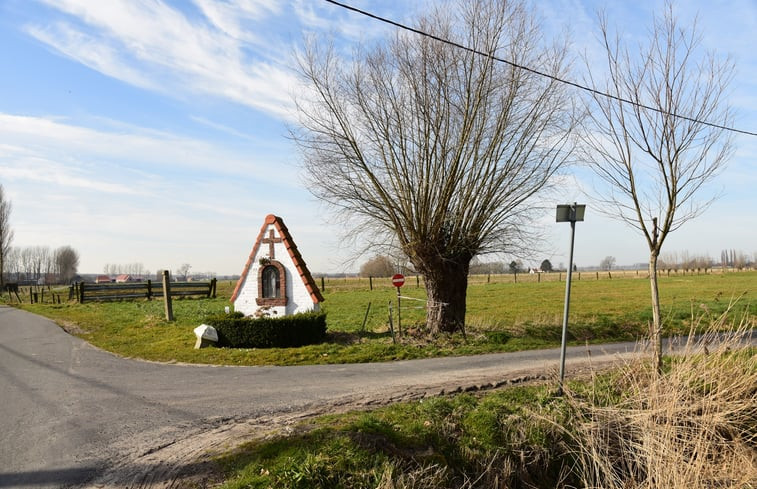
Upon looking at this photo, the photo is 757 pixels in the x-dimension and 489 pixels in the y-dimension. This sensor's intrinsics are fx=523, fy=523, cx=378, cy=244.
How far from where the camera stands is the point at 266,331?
1359 centimetres

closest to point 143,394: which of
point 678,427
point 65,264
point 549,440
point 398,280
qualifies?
point 549,440

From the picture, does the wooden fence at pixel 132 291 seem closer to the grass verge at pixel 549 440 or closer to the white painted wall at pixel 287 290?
the white painted wall at pixel 287 290

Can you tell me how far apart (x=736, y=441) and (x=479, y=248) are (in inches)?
349

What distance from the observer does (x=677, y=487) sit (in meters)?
5.75

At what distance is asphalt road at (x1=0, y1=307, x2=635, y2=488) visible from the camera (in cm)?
584

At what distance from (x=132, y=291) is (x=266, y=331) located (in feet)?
94.2

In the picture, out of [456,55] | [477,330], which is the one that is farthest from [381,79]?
[477,330]

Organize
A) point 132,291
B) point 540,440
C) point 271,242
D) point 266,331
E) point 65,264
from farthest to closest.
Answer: point 65,264, point 132,291, point 271,242, point 266,331, point 540,440

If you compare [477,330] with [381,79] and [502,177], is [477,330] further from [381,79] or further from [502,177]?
[381,79]

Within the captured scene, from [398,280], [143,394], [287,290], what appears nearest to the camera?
[143,394]

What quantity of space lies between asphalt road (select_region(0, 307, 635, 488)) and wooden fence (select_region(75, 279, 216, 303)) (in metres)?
23.1

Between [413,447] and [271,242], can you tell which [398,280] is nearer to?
[271,242]

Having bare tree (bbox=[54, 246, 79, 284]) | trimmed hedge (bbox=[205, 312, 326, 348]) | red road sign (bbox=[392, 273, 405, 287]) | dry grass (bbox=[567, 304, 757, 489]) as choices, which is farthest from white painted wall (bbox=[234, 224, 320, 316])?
bare tree (bbox=[54, 246, 79, 284])

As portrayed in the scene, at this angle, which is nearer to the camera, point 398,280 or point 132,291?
point 398,280
